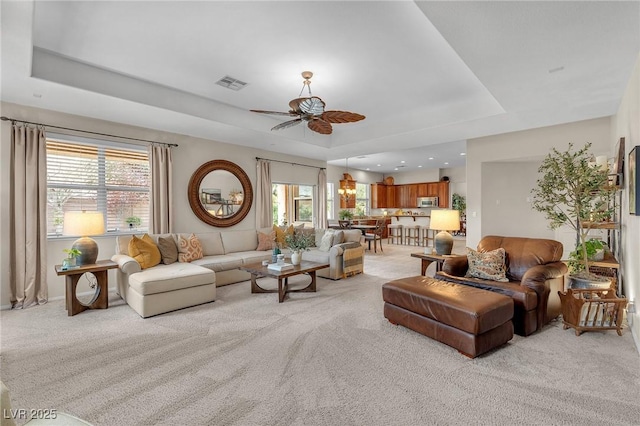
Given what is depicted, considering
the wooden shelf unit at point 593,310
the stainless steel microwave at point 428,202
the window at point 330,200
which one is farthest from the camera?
the stainless steel microwave at point 428,202

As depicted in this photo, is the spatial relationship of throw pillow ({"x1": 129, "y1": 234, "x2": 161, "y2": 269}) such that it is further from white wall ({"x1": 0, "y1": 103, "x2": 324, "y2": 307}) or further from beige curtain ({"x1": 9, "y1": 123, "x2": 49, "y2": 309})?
beige curtain ({"x1": 9, "y1": 123, "x2": 49, "y2": 309})

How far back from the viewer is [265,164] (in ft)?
22.8

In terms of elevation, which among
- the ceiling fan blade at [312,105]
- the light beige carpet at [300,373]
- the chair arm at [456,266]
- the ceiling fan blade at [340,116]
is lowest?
the light beige carpet at [300,373]

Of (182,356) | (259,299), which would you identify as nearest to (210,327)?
(182,356)

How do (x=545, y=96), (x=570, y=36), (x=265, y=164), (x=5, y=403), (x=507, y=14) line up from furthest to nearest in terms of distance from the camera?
(x=265, y=164)
(x=545, y=96)
(x=570, y=36)
(x=507, y=14)
(x=5, y=403)

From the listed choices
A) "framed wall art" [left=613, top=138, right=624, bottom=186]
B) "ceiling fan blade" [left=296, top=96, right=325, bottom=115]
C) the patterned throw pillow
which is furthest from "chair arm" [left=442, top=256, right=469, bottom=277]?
"ceiling fan blade" [left=296, top=96, right=325, bottom=115]

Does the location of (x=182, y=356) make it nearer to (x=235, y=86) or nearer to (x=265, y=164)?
(x=235, y=86)

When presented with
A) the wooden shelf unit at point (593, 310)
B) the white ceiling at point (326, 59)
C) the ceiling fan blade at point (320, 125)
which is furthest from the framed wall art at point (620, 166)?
the ceiling fan blade at point (320, 125)

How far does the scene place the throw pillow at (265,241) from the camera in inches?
239

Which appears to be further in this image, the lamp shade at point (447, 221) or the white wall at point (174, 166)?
the lamp shade at point (447, 221)

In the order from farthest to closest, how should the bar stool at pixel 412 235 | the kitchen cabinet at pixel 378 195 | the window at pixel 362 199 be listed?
the kitchen cabinet at pixel 378 195, the window at pixel 362 199, the bar stool at pixel 412 235

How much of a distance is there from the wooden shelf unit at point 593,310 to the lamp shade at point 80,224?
215 inches

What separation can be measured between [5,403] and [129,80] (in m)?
3.80

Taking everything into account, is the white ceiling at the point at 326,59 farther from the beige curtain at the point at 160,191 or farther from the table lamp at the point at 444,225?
the table lamp at the point at 444,225
